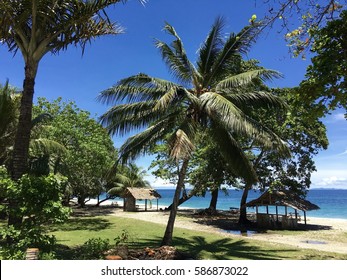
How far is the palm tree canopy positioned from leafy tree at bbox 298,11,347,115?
5.79 m

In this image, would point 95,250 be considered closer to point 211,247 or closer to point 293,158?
point 211,247

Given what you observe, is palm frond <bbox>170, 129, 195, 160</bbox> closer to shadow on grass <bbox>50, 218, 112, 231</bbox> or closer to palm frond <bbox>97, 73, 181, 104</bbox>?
palm frond <bbox>97, 73, 181, 104</bbox>

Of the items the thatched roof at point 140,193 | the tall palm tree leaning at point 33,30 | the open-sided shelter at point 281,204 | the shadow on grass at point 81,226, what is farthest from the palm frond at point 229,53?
the thatched roof at point 140,193

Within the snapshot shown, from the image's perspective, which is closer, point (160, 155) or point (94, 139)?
point (94, 139)

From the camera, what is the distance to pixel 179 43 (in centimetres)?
1237

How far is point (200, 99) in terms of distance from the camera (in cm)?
1062

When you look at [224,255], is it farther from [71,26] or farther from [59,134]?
[59,134]

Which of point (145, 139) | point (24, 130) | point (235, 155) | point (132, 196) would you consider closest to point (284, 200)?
point (235, 155)

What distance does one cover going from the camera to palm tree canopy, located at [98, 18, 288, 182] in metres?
10.9

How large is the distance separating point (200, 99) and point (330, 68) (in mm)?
6635

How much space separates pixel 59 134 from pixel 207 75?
47.0 feet

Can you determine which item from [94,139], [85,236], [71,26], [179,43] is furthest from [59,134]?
[71,26]

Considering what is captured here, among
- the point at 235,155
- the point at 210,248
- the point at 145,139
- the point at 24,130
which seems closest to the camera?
the point at 24,130

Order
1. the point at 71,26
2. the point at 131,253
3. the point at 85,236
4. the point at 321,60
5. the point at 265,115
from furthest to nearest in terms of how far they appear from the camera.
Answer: the point at 265,115 < the point at 85,236 < the point at 131,253 < the point at 71,26 < the point at 321,60
